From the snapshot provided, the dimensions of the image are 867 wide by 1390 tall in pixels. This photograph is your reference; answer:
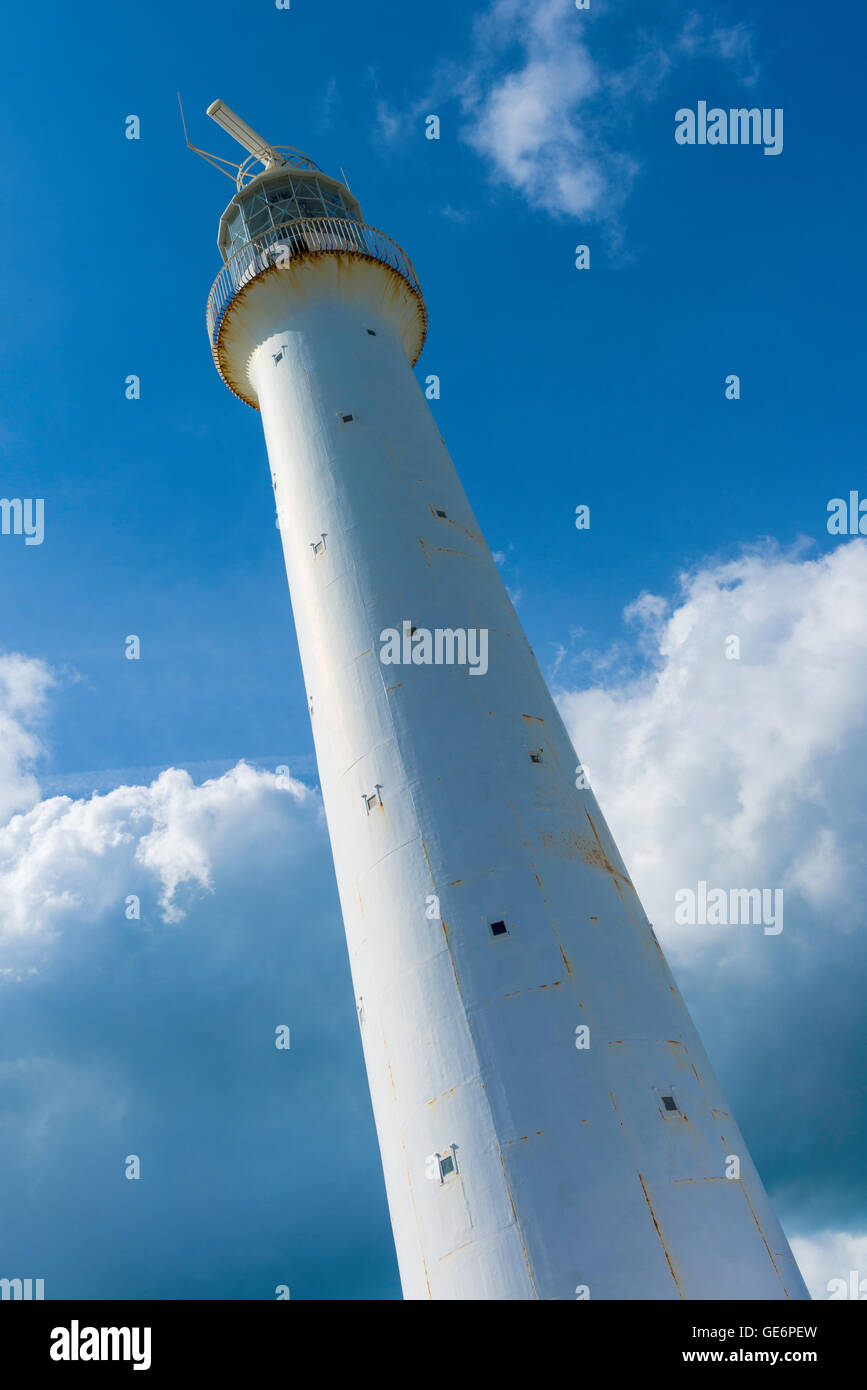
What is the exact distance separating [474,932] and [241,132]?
26.0 meters

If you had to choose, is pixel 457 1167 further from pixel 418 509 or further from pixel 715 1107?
pixel 418 509

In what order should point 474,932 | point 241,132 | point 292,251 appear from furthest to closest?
point 241,132, point 292,251, point 474,932

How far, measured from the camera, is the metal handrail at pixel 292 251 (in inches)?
951

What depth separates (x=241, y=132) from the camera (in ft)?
95.3

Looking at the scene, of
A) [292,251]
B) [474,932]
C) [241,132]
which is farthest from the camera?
[241,132]

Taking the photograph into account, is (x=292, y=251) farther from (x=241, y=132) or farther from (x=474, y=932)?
(x=474, y=932)

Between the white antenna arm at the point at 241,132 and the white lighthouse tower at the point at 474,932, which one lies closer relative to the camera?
the white lighthouse tower at the point at 474,932

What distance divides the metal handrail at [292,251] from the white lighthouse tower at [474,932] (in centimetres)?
305

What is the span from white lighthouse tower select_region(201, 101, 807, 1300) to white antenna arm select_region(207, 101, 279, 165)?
10.2 metres

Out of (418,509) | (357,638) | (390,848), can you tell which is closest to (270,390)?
(418,509)

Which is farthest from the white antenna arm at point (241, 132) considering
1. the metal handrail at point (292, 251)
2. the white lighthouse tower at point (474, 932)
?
the white lighthouse tower at point (474, 932)

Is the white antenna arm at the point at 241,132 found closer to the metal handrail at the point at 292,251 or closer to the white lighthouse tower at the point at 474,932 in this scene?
the metal handrail at the point at 292,251

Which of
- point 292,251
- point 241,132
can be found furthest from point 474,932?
point 241,132
